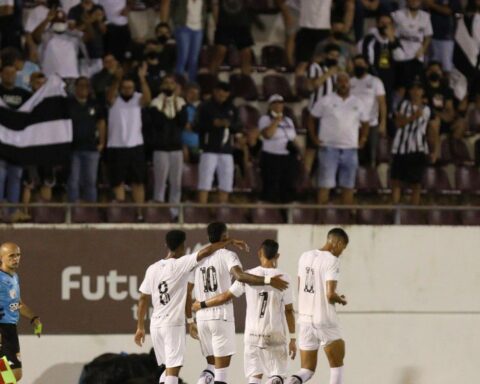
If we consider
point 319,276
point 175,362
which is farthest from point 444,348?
point 175,362

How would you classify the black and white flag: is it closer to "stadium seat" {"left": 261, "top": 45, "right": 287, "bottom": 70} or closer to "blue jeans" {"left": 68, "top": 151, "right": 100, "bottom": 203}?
"blue jeans" {"left": 68, "top": 151, "right": 100, "bottom": 203}

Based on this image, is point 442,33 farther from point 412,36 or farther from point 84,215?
point 84,215

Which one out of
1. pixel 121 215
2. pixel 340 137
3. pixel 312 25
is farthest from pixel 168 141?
pixel 312 25

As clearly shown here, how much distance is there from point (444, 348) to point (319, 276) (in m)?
3.62

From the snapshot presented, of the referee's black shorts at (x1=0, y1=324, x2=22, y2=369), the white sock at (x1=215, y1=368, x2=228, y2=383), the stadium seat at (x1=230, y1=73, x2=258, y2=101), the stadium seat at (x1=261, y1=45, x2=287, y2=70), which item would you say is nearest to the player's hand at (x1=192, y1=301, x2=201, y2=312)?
the white sock at (x1=215, y1=368, x2=228, y2=383)

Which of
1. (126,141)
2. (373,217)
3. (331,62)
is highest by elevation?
(331,62)

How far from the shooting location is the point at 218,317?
1503 cm

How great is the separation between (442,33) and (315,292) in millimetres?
7167

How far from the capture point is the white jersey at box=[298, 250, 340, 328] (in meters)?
15.3

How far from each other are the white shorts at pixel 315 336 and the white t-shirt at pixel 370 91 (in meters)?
4.85

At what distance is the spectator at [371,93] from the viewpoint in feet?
64.3

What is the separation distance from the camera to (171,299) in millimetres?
14852

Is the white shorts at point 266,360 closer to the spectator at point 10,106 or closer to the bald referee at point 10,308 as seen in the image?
the bald referee at point 10,308

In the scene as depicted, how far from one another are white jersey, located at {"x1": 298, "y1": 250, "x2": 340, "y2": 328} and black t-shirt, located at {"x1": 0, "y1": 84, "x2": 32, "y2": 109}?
188 inches
